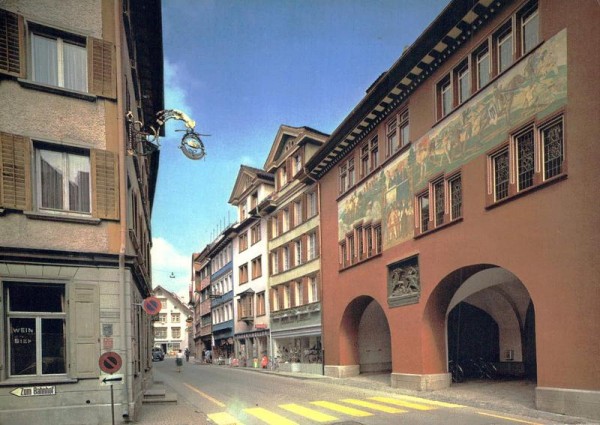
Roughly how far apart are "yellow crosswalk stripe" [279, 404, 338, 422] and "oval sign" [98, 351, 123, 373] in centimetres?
484

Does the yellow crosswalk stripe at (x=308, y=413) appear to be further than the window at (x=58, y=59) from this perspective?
Yes

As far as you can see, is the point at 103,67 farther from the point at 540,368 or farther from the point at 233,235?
the point at 233,235

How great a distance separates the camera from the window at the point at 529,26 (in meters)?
13.5

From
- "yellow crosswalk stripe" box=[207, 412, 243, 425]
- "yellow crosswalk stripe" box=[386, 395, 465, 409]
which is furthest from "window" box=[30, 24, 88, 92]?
"yellow crosswalk stripe" box=[386, 395, 465, 409]

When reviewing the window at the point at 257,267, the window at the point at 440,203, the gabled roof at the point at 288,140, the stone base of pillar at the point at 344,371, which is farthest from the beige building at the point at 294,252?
the window at the point at 440,203

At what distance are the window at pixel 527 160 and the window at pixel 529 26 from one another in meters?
2.22

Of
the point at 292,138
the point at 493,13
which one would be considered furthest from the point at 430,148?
the point at 292,138

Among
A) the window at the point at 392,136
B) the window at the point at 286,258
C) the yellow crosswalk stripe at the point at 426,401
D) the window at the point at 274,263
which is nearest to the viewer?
the yellow crosswalk stripe at the point at 426,401

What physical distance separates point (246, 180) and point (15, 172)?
34165 mm

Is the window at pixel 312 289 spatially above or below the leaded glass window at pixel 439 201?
below

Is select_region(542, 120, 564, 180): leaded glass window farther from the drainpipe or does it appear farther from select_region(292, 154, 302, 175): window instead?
select_region(292, 154, 302, 175): window

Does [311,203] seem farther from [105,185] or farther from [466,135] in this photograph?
[105,185]

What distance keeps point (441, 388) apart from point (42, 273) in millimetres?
12974

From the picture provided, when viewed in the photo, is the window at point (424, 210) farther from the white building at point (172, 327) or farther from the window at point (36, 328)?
the white building at point (172, 327)
